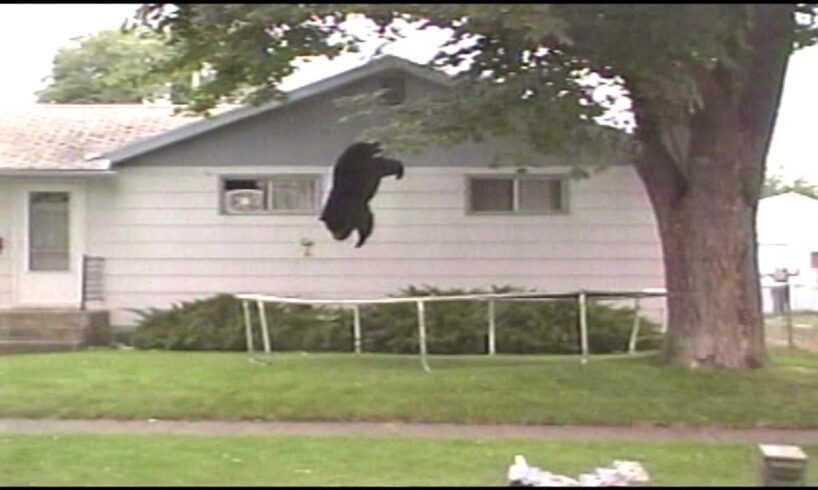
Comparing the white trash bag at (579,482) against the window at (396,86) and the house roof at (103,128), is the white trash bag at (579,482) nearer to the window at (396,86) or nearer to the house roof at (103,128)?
the house roof at (103,128)

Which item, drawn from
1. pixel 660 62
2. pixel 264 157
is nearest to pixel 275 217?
pixel 264 157

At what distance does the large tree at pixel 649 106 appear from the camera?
11562 millimetres

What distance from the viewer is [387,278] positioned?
65.2ft

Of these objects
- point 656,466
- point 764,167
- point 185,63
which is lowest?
point 656,466

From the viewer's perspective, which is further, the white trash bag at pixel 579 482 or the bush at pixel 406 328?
the bush at pixel 406 328

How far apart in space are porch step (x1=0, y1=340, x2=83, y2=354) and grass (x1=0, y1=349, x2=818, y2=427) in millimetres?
3789

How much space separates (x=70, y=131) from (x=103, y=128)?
0.56 m

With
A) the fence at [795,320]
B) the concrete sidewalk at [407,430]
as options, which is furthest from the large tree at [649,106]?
the fence at [795,320]

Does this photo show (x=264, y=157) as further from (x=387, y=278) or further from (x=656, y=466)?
(x=656, y=466)

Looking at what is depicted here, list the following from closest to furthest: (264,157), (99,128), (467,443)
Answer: (467,443) → (264,157) → (99,128)

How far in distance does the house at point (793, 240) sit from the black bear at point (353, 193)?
40.5 ft

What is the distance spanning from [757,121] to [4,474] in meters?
8.81

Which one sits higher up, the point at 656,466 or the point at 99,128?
the point at 99,128

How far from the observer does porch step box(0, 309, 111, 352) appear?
18.7 m
